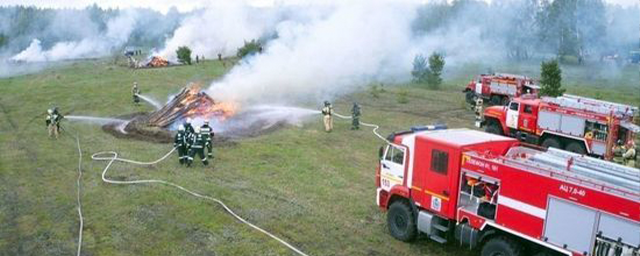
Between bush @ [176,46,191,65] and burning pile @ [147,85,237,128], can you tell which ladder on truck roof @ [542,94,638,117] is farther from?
bush @ [176,46,191,65]

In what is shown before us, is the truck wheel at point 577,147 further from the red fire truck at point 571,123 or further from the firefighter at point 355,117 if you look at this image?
the firefighter at point 355,117

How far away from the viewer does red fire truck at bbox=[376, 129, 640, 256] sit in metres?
8.90

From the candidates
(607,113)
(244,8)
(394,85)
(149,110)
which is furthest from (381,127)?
(244,8)

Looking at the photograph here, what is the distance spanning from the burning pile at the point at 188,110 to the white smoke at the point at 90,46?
53.7m

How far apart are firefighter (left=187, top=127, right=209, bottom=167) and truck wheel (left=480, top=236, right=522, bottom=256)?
1070cm

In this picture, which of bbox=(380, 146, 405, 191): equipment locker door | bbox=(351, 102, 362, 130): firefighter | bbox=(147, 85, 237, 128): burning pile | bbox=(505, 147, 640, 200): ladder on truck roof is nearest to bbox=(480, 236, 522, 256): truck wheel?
bbox=(505, 147, 640, 200): ladder on truck roof

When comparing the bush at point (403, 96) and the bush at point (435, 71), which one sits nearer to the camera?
the bush at point (403, 96)

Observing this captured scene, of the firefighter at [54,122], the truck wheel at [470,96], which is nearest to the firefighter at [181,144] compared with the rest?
the firefighter at [54,122]

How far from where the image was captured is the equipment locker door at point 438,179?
11328 mm

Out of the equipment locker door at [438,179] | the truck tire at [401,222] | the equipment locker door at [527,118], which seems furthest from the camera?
the equipment locker door at [527,118]

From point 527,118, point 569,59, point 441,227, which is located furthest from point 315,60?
point 569,59

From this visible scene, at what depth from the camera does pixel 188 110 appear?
2556cm

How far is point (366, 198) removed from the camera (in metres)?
15.6

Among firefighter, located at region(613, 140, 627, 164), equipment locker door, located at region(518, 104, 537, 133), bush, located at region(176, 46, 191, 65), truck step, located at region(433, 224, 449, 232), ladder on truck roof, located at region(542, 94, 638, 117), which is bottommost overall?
truck step, located at region(433, 224, 449, 232)
